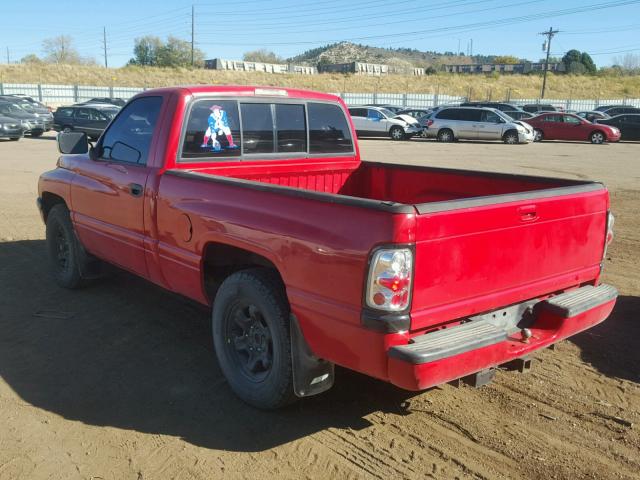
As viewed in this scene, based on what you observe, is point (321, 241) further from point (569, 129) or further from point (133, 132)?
point (569, 129)

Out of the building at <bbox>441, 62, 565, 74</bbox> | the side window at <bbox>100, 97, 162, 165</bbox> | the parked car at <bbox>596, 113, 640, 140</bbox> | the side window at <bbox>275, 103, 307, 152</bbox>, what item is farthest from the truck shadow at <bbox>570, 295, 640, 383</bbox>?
the building at <bbox>441, 62, 565, 74</bbox>

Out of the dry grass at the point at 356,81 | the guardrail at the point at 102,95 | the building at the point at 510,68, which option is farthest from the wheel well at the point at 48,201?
the building at the point at 510,68

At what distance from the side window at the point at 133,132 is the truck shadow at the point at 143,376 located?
1.43 meters

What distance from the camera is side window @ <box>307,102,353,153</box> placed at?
536 centimetres

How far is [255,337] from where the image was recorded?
3850mm

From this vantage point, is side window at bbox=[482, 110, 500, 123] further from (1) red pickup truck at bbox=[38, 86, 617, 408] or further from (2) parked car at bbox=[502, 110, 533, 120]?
(1) red pickup truck at bbox=[38, 86, 617, 408]

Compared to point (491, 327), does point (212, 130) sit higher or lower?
higher

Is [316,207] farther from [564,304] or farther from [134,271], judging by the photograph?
[134,271]

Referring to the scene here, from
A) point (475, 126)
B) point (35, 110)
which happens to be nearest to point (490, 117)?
point (475, 126)

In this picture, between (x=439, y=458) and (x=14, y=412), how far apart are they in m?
2.60

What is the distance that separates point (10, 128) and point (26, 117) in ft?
9.15

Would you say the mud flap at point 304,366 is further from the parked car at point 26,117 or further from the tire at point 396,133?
the tire at point 396,133

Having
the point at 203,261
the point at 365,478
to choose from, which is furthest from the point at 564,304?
the point at 203,261

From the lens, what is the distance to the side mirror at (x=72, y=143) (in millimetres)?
5691
